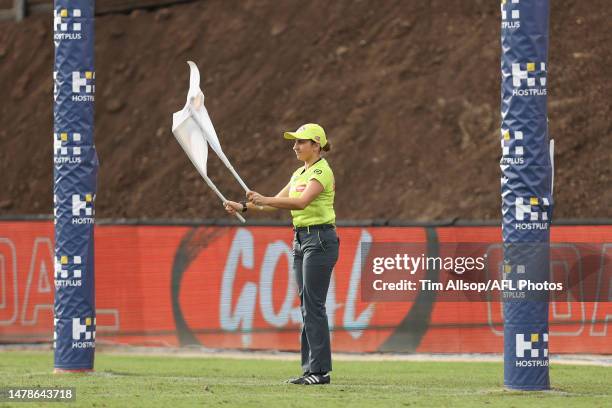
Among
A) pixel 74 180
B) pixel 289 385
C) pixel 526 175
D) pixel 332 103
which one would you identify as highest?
pixel 332 103

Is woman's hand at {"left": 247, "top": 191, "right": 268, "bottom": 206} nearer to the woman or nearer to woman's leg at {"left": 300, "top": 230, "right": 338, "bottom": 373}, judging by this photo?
the woman

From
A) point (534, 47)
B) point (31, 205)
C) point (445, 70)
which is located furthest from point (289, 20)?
point (534, 47)

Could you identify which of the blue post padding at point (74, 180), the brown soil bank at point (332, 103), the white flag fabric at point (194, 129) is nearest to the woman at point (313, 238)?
the white flag fabric at point (194, 129)

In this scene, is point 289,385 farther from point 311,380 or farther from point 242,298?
point 242,298

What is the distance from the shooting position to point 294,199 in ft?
35.8

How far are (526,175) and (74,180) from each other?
4491mm

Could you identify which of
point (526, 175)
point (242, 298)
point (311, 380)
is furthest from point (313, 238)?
point (242, 298)

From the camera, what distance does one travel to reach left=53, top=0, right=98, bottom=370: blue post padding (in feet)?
41.4

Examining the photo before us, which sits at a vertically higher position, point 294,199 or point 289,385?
point 294,199

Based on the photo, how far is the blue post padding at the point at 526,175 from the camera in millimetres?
10484

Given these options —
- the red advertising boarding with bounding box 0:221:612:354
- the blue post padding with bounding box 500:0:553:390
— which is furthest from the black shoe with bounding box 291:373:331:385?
the red advertising boarding with bounding box 0:221:612:354

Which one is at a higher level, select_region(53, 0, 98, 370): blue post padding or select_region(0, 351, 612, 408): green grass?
select_region(53, 0, 98, 370): blue post padding

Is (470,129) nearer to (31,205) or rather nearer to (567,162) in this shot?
(567,162)

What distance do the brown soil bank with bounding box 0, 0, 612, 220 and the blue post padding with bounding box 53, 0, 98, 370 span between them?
34.3ft
